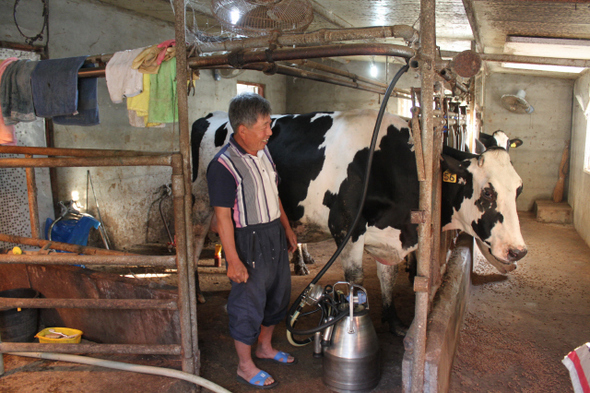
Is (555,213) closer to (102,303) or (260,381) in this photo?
(260,381)

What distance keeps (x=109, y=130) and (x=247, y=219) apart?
4401mm

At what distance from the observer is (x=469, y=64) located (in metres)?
3.20

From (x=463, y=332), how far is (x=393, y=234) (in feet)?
3.68

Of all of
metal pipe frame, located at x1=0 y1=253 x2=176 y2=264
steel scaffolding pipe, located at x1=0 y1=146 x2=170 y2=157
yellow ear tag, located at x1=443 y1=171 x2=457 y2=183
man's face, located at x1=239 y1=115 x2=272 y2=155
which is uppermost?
man's face, located at x1=239 y1=115 x2=272 y2=155

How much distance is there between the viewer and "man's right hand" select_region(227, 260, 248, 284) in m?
2.54

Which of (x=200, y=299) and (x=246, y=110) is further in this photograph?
(x=200, y=299)

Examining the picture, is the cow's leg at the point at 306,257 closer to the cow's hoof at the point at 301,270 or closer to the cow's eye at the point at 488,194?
the cow's hoof at the point at 301,270

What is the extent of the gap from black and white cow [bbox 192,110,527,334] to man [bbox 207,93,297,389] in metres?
0.82

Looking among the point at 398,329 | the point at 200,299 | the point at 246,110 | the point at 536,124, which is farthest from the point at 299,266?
the point at 536,124

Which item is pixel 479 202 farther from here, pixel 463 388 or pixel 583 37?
pixel 583 37

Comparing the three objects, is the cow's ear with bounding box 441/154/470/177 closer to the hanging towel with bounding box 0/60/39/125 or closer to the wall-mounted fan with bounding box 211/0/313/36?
the wall-mounted fan with bounding box 211/0/313/36

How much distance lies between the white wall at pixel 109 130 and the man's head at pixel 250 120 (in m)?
3.35

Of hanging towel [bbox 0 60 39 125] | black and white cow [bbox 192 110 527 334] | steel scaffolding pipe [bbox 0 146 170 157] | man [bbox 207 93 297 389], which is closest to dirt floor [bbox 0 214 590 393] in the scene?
man [bbox 207 93 297 389]

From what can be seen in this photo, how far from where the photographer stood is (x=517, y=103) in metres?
9.40
